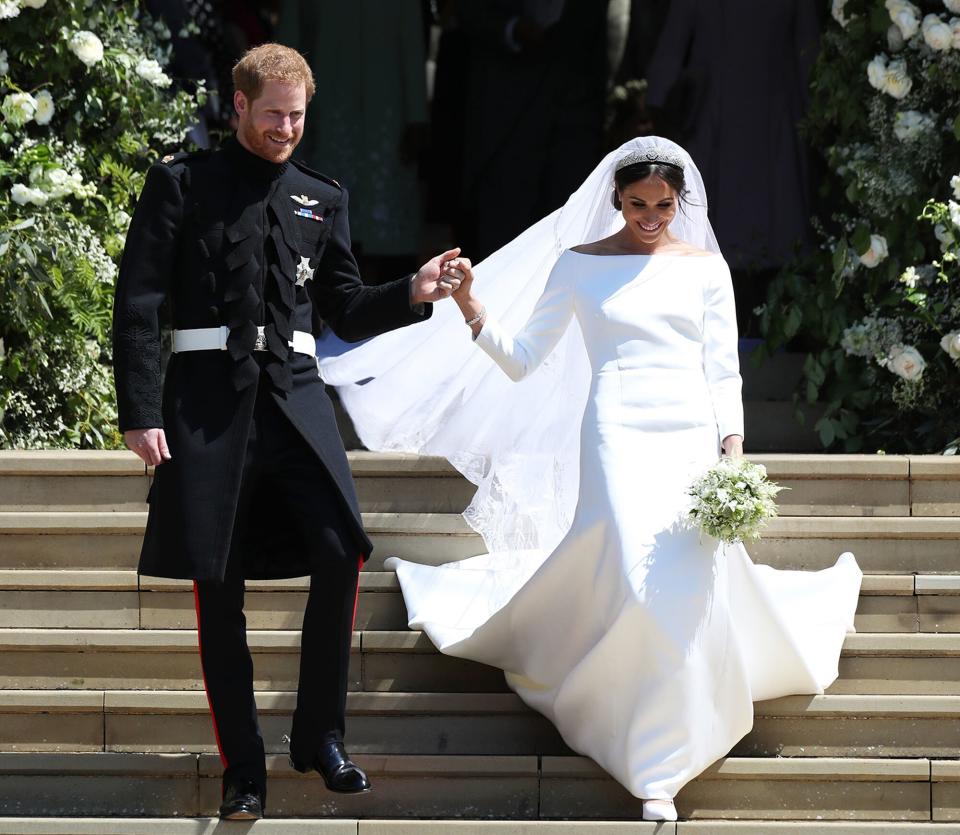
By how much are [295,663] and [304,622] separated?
951 mm

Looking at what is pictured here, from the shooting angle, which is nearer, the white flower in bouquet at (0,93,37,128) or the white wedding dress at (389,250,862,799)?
the white wedding dress at (389,250,862,799)

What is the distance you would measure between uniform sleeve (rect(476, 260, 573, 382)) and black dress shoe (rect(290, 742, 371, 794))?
48.0 inches

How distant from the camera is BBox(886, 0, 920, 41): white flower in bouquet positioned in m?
6.72

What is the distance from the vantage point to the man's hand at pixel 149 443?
408 cm

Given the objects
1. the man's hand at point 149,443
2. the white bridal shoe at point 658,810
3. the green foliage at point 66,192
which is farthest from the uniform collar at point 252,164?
the green foliage at point 66,192

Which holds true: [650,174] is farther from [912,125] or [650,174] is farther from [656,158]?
[912,125]

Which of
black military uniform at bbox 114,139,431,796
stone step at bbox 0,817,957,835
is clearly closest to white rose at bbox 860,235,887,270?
stone step at bbox 0,817,957,835

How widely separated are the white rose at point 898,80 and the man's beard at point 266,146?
3.38m

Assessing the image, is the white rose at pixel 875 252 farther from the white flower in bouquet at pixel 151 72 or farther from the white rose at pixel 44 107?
the white rose at pixel 44 107

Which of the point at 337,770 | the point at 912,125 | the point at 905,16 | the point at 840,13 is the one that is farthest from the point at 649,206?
the point at 840,13

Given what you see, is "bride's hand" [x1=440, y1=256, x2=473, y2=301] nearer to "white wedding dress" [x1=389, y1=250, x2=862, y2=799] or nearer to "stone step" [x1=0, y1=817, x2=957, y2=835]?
"white wedding dress" [x1=389, y1=250, x2=862, y2=799]

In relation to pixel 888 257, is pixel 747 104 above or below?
above

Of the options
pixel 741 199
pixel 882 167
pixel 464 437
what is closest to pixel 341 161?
pixel 741 199

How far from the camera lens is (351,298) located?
14.5 ft
